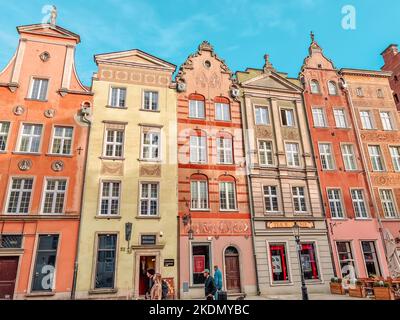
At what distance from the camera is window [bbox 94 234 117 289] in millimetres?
17438

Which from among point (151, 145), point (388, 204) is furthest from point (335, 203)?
point (151, 145)

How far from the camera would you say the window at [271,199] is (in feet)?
72.1

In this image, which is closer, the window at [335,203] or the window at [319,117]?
the window at [335,203]

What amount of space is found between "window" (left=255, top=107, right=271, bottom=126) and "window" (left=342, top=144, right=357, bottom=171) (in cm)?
748

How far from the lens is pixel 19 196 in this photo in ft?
58.7

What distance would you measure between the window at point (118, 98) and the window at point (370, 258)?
2219 centimetres

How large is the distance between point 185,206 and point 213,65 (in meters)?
13.2

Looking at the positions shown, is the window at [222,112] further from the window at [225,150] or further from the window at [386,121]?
the window at [386,121]

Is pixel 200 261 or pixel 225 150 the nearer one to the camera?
pixel 200 261

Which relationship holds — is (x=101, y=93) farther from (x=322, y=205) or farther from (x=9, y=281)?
(x=322, y=205)

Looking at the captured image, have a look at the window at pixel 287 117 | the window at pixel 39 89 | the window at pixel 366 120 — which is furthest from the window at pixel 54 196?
the window at pixel 366 120

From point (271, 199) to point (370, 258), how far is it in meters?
9.04

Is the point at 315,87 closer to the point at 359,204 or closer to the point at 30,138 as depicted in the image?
the point at 359,204

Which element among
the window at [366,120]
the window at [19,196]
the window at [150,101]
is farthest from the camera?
the window at [366,120]
